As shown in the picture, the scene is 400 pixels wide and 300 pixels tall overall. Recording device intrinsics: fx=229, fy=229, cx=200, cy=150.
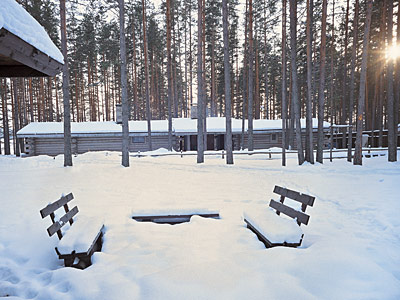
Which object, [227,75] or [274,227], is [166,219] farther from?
[227,75]

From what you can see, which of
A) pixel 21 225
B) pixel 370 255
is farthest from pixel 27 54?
pixel 370 255

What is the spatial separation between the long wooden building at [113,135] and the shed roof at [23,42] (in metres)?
19.0

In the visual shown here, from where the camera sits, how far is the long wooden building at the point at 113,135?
21.6 metres

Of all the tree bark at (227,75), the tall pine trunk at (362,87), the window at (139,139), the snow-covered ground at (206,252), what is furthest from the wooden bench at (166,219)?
the window at (139,139)

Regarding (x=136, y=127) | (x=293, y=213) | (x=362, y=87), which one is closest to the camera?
(x=293, y=213)

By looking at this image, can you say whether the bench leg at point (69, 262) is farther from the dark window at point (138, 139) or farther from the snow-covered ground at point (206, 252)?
the dark window at point (138, 139)

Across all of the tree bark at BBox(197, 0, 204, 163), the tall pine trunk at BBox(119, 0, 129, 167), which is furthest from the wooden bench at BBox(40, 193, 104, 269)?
the tree bark at BBox(197, 0, 204, 163)

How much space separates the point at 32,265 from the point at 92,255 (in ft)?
2.97

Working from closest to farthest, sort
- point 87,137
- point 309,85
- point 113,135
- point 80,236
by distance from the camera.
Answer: point 80,236, point 309,85, point 113,135, point 87,137

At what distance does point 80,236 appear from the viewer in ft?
11.2

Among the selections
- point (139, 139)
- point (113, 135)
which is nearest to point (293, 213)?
point (113, 135)

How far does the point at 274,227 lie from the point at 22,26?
4.37 m

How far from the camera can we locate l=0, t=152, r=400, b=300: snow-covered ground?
2709 millimetres

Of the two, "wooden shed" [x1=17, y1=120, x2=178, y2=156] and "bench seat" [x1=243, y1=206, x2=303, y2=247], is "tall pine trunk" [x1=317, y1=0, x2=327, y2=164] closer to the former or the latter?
"bench seat" [x1=243, y1=206, x2=303, y2=247]
